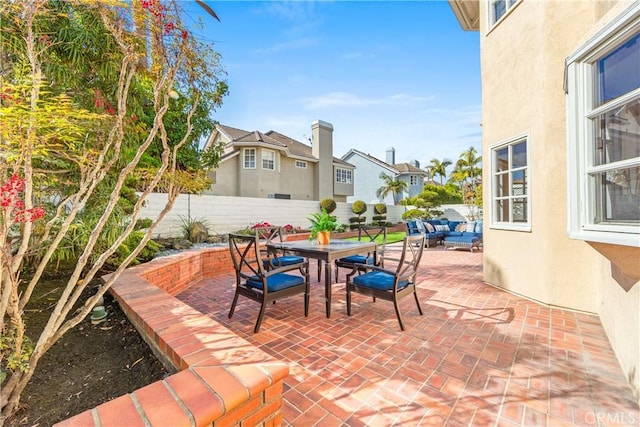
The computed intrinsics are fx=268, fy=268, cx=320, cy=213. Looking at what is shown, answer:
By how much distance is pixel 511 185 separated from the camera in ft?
15.8

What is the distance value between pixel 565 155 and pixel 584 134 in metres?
1.71

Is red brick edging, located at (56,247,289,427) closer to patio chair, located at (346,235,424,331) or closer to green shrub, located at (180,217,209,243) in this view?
patio chair, located at (346,235,424,331)

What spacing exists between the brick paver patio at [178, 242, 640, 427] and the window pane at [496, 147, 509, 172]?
2.34m

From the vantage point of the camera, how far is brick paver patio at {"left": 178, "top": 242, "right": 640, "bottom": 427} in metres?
1.97

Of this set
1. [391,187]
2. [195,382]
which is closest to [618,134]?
[195,382]

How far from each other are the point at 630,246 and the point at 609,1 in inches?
120

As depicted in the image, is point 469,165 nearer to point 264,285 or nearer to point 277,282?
point 277,282

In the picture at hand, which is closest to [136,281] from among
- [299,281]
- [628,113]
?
[299,281]

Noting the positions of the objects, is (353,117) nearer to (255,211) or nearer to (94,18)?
(255,211)

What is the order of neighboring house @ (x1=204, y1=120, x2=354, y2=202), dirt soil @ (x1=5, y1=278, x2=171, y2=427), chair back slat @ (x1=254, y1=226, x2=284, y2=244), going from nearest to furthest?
dirt soil @ (x1=5, y1=278, x2=171, y2=427) < chair back slat @ (x1=254, y1=226, x2=284, y2=244) < neighboring house @ (x1=204, y1=120, x2=354, y2=202)

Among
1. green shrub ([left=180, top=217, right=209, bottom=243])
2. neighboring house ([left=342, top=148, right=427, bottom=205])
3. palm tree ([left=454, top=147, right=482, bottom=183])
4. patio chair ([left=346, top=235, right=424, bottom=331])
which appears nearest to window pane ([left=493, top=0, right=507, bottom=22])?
patio chair ([left=346, top=235, right=424, bottom=331])

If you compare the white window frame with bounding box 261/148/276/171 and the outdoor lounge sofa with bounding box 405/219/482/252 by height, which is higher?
the white window frame with bounding box 261/148/276/171

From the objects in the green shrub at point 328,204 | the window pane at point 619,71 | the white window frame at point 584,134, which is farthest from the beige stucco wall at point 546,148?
the green shrub at point 328,204

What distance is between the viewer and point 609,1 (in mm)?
3059
